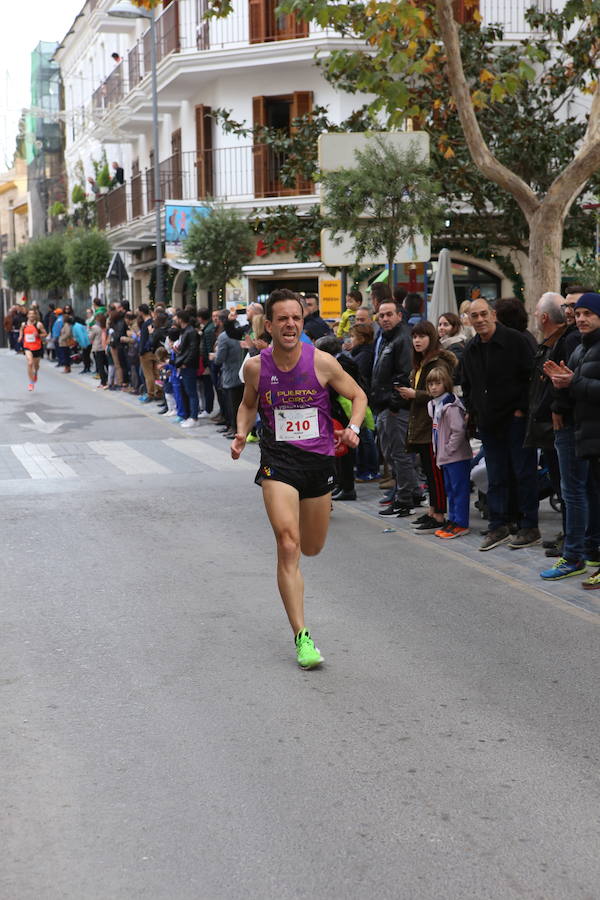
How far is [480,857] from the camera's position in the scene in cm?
397

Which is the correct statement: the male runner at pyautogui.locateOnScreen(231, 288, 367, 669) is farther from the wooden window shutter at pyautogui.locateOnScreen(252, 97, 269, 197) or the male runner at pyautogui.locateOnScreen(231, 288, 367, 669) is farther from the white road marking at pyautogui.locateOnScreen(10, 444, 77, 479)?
the wooden window shutter at pyautogui.locateOnScreen(252, 97, 269, 197)

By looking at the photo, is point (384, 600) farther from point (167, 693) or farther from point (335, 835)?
point (335, 835)

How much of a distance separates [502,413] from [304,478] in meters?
3.32

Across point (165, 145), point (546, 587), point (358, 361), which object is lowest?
point (546, 587)

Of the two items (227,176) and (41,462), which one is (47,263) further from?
(41,462)

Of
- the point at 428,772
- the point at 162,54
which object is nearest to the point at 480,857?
the point at 428,772

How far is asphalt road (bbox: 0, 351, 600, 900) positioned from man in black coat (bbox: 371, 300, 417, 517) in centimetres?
114

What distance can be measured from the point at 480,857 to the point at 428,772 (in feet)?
2.66

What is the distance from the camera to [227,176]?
3148 cm

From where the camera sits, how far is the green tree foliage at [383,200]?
53.6 ft

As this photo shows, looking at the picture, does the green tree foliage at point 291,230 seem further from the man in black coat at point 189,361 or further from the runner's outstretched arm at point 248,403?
the runner's outstretched arm at point 248,403

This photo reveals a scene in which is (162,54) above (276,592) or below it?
above

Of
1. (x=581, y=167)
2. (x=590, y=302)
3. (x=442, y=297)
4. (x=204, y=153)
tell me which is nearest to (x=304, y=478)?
(x=590, y=302)

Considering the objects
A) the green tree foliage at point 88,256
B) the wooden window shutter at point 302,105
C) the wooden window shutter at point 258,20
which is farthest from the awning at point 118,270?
the green tree foliage at point 88,256
